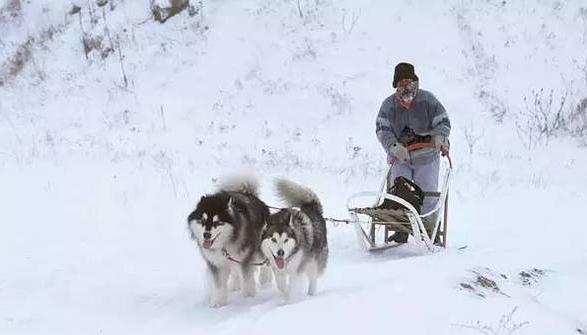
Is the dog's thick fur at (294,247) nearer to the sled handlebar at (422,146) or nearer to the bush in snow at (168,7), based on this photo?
the sled handlebar at (422,146)

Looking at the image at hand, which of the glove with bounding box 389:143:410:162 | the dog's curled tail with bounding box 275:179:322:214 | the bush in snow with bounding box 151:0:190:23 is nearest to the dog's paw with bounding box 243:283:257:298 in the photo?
the dog's curled tail with bounding box 275:179:322:214

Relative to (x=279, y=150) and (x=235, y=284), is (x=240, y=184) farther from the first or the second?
(x=279, y=150)

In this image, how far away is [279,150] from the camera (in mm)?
10758

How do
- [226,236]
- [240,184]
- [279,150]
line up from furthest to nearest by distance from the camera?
[279,150] < [240,184] < [226,236]

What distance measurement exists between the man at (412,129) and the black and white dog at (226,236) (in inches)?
56.8

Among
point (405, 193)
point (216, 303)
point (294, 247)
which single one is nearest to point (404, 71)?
point (405, 193)

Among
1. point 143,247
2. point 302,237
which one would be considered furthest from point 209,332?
point 143,247

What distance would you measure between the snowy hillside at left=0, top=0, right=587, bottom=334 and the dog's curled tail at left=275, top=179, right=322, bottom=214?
62cm

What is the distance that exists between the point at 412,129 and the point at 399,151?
384mm

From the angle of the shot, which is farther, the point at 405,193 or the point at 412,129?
the point at 412,129

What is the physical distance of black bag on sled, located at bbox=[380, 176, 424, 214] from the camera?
587 cm

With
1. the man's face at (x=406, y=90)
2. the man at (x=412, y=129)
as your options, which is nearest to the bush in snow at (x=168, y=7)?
the man at (x=412, y=129)

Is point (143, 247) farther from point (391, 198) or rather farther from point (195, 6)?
point (195, 6)

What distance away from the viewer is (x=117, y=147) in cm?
1117
